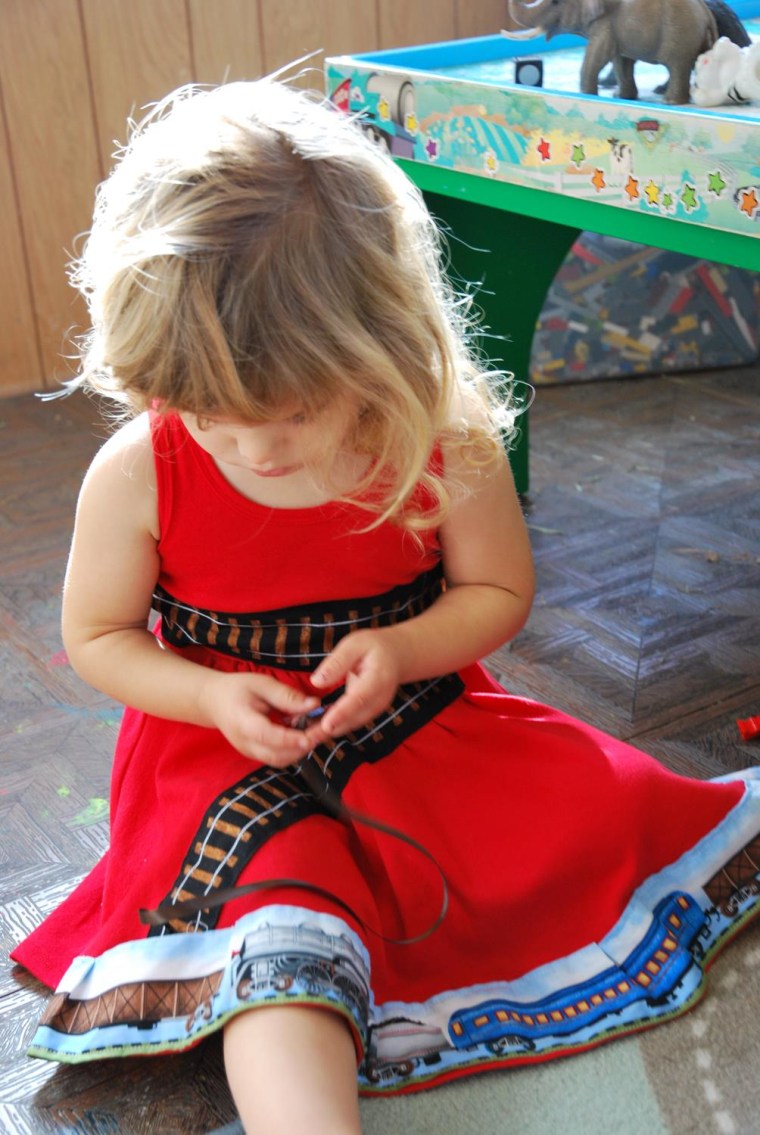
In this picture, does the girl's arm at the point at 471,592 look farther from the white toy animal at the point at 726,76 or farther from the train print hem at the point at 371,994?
the white toy animal at the point at 726,76

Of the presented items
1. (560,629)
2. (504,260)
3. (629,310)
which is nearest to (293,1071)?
(560,629)

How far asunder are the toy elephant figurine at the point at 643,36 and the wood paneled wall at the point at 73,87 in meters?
1.14

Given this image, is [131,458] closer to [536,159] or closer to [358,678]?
[358,678]

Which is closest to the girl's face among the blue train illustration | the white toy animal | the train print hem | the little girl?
the little girl

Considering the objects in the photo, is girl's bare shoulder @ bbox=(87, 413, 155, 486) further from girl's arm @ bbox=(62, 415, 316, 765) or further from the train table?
the train table

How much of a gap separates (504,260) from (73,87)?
42.0 inches

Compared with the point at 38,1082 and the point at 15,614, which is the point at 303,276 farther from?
the point at 15,614

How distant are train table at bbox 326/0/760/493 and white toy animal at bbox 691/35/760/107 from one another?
0.06 feet

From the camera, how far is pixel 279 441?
78 centimetres

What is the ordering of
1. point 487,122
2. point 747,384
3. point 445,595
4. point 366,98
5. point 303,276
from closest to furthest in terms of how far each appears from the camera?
point 303,276
point 445,595
point 487,122
point 366,98
point 747,384

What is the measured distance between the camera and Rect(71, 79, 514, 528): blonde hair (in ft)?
2.35

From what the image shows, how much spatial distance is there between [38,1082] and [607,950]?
1.36 ft

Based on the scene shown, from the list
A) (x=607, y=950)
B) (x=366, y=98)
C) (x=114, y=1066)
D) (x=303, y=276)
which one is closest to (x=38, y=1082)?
(x=114, y=1066)

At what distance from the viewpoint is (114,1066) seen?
86 cm
